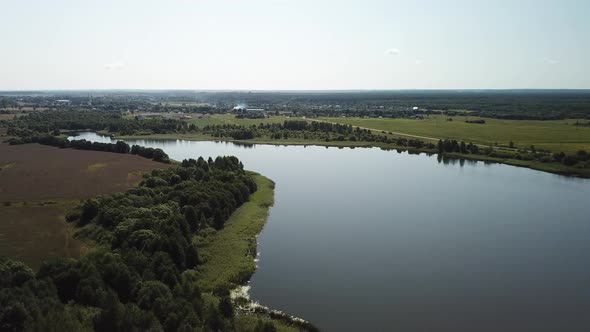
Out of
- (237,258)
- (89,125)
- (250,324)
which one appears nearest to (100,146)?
(89,125)

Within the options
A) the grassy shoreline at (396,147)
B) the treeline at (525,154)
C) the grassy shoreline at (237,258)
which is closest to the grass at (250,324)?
the grassy shoreline at (237,258)

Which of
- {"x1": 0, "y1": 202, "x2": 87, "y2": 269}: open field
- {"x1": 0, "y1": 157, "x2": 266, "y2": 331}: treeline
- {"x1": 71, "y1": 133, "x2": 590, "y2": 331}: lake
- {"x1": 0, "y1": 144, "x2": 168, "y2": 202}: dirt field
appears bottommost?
{"x1": 71, "y1": 133, "x2": 590, "y2": 331}: lake

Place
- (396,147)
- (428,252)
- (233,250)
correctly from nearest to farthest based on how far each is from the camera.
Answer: (233,250) < (428,252) < (396,147)

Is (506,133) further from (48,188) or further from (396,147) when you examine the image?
(48,188)

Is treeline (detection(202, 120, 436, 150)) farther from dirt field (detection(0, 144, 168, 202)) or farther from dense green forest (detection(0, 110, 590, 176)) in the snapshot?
dirt field (detection(0, 144, 168, 202))

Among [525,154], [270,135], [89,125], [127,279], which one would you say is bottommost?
[270,135]

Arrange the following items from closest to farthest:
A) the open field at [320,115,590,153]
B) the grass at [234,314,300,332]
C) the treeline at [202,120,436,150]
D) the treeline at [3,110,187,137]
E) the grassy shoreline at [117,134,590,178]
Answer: the grass at [234,314,300,332], the grassy shoreline at [117,134,590,178], the open field at [320,115,590,153], the treeline at [202,120,436,150], the treeline at [3,110,187,137]

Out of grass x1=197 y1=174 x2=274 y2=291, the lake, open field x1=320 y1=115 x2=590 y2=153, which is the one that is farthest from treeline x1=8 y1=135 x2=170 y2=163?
open field x1=320 y1=115 x2=590 y2=153

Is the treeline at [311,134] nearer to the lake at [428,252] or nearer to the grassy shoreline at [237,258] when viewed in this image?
the lake at [428,252]
